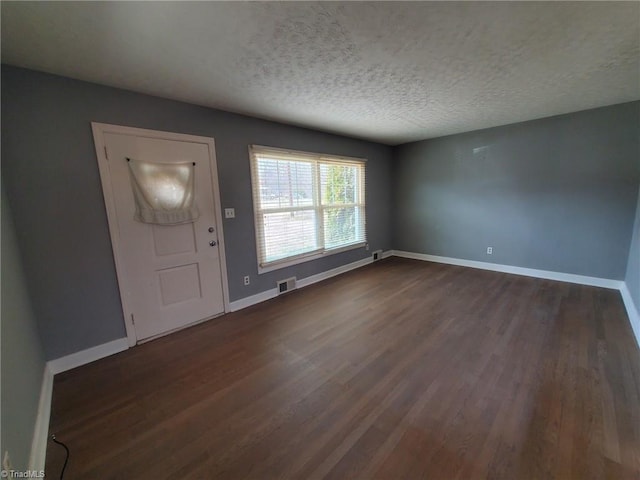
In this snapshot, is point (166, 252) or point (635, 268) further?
point (635, 268)

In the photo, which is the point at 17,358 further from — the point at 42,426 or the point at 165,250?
the point at 165,250

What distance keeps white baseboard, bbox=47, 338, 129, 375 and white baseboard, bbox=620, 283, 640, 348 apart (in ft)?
15.5

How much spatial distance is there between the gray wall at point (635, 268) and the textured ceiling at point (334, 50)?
1.57 metres

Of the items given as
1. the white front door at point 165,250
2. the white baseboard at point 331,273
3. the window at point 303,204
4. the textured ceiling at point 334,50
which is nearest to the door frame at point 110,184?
the white front door at point 165,250

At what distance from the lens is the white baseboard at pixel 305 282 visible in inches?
128

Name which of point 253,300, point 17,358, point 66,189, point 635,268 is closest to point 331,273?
point 253,300

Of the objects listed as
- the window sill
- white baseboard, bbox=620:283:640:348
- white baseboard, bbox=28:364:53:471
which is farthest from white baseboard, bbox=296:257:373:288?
white baseboard, bbox=620:283:640:348

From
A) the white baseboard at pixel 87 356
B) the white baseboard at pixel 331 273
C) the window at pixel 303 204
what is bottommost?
the white baseboard at pixel 87 356

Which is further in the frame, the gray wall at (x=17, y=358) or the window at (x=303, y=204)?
the window at (x=303, y=204)

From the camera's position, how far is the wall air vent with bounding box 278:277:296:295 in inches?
144

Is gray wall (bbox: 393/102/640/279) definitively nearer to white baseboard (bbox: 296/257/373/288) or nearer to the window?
white baseboard (bbox: 296/257/373/288)

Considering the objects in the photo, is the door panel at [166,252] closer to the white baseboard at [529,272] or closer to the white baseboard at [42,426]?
the white baseboard at [42,426]

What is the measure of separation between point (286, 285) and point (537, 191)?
4.09 meters

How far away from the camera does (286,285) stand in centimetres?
372
